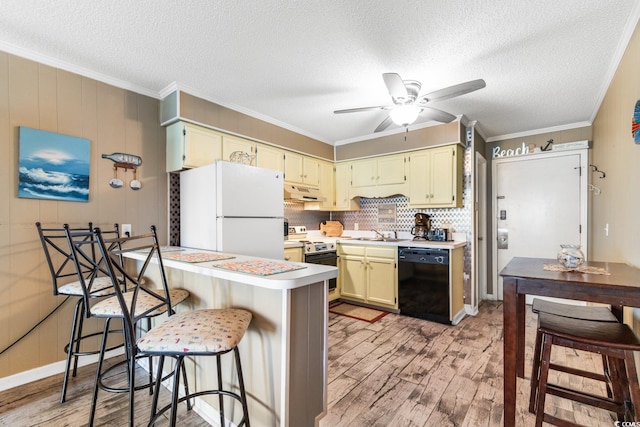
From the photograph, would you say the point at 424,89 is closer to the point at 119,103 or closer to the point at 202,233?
the point at 202,233

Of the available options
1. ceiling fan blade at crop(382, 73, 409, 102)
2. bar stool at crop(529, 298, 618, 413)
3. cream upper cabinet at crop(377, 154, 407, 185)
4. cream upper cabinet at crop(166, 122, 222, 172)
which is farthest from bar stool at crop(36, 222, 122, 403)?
cream upper cabinet at crop(377, 154, 407, 185)

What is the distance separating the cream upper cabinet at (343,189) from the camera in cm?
453

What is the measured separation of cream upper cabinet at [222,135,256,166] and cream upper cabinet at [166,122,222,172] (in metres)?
0.11

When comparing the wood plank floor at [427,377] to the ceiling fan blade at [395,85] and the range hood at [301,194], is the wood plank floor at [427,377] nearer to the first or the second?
the range hood at [301,194]

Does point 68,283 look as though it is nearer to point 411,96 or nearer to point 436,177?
point 411,96

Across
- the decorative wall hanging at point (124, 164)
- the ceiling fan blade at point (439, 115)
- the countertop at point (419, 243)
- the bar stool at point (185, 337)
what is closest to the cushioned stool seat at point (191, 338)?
the bar stool at point (185, 337)

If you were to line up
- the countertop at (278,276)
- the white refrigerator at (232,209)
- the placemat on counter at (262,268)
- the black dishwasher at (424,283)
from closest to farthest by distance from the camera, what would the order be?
1. the countertop at (278,276)
2. the placemat on counter at (262,268)
3. the white refrigerator at (232,209)
4. the black dishwasher at (424,283)

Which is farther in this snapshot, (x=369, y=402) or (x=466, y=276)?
(x=466, y=276)

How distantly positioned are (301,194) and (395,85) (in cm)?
216

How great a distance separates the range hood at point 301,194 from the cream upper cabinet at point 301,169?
75mm

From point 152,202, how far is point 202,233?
649mm

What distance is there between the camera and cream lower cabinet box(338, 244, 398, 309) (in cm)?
362


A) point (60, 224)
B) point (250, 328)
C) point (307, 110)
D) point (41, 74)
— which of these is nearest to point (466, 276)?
point (307, 110)

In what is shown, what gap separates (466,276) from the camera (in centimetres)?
364
